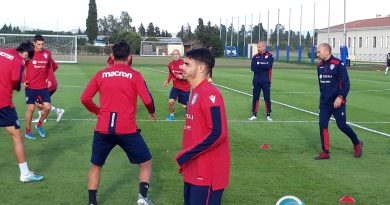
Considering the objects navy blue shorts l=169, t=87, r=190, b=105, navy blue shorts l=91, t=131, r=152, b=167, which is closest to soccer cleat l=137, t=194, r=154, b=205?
navy blue shorts l=91, t=131, r=152, b=167

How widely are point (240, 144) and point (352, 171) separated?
2.76 metres

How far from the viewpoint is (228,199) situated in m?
7.48

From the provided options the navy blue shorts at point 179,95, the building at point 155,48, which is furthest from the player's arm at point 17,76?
the building at point 155,48

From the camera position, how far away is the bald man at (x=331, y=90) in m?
10.0

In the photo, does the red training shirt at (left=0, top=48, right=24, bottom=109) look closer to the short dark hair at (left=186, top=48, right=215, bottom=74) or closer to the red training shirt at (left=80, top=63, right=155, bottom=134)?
the red training shirt at (left=80, top=63, right=155, bottom=134)

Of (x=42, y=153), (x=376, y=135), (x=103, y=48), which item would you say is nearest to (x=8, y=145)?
(x=42, y=153)

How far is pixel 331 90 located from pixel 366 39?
8729 cm

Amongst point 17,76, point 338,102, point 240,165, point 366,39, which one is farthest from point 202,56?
point 366,39

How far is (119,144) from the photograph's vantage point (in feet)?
22.3

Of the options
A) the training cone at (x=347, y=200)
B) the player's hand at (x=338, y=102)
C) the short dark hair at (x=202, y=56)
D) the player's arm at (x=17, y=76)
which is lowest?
the training cone at (x=347, y=200)

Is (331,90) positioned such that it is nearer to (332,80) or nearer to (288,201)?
(332,80)

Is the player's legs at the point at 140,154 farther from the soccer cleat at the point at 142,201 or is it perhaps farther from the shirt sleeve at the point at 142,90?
the shirt sleeve at the point at 142,90

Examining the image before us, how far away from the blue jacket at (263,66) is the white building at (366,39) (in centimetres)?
7031

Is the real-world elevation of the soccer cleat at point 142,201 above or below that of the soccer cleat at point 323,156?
below
